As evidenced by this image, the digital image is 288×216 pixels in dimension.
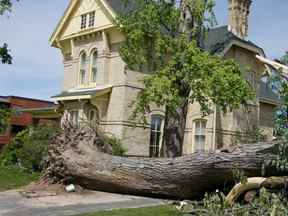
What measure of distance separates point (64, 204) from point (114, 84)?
10.5m

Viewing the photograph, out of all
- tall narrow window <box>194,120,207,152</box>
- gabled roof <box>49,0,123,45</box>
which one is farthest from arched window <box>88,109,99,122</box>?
tall narrow window <box>194,120,207,152</box>

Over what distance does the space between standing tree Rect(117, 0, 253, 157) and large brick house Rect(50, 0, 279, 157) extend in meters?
3.28

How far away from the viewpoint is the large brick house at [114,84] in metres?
19.7

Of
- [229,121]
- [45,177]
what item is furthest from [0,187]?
[229,121]

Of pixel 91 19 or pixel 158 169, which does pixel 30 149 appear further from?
pixel 158 169

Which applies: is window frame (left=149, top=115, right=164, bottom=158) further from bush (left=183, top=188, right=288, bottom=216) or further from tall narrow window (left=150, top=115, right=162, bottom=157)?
bush (left=183, top=188, right=288, bottom=216)

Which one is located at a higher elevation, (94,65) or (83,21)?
(83,21)

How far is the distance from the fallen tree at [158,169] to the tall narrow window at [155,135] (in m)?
9.91

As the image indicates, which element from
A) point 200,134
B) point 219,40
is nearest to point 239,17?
point 219,40

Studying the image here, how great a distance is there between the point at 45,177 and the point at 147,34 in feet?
21.5

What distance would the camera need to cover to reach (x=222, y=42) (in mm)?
21781

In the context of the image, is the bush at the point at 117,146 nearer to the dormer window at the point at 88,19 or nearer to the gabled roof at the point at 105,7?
the gabled roof at the point at 105,7

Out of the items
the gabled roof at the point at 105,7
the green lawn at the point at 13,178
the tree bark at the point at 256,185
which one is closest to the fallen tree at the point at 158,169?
the tree bark at the point at 256,185

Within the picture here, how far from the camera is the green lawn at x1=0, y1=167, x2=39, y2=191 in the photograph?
13133 mm
